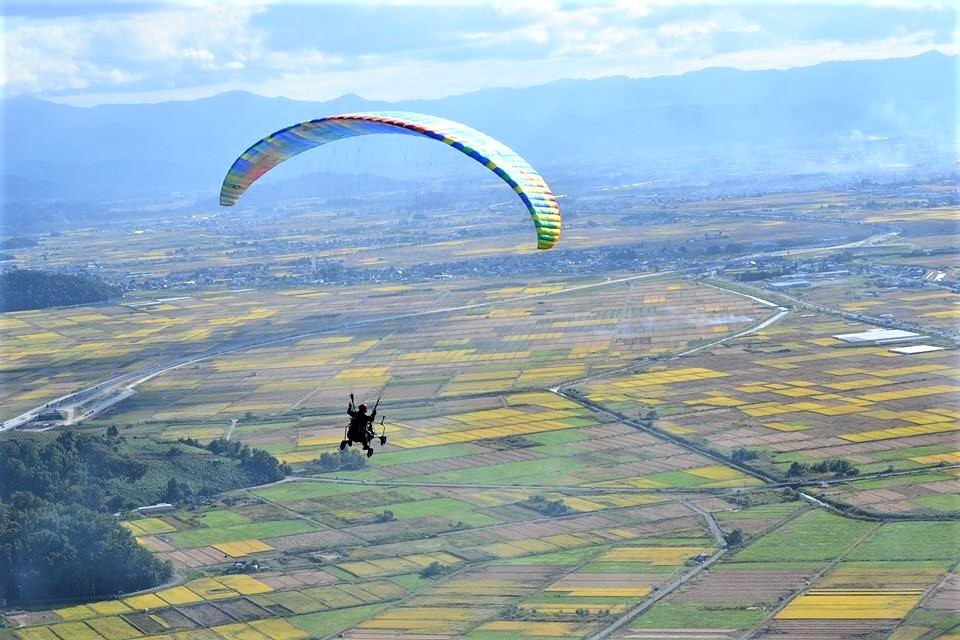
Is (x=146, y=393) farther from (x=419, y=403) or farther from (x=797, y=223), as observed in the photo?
(x=797, y=223)

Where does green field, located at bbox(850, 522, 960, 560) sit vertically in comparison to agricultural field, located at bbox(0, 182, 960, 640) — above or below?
below

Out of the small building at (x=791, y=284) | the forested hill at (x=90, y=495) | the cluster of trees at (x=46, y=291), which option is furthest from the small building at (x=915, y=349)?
the cluster of trees at (x=46, y=291)

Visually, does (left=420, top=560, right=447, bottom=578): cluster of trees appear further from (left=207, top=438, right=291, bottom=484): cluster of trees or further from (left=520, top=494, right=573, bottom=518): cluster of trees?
(left=207, top=438, right=291, bottom=484): cluster of trees

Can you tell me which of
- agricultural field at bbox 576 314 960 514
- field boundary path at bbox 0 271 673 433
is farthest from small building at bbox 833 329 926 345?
field boundary path at bbox 0 271 673 433

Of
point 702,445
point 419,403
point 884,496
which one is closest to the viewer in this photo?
point 884,496

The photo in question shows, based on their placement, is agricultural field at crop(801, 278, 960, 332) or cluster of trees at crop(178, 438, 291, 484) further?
agricultural field at crop(801, 278, 960, 332)

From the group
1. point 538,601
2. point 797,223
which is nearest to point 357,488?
point 538,601

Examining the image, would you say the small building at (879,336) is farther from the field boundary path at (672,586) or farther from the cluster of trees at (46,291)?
the cluster of trees at (46,291)
